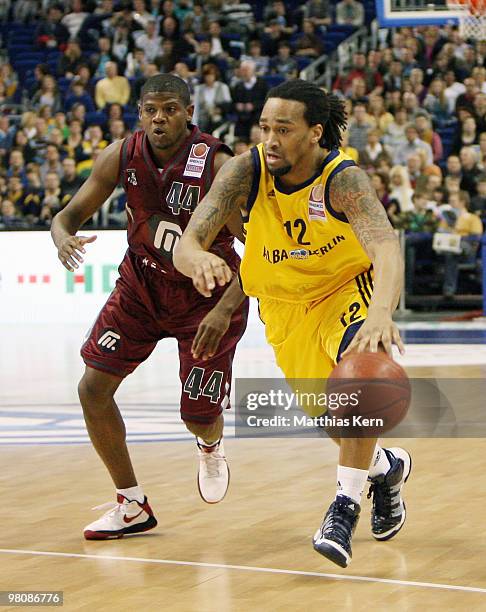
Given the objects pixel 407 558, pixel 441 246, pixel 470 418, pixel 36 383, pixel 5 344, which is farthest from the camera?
pixel 441 246

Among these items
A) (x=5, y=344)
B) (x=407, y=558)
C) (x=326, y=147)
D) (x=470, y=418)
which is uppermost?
(x=326, y=147)

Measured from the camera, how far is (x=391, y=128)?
16.0 meters

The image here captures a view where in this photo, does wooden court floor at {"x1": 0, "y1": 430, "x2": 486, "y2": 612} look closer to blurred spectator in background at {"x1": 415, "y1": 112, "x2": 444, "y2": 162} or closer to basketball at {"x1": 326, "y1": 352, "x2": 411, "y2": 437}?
basketball at {"x1": 326, "y1": 352, "x2": 411, "y2": 437}

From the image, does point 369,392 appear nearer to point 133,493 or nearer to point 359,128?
point 133,493

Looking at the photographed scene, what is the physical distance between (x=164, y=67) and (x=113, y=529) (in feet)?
47.2

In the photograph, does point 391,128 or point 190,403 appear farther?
point 391,128

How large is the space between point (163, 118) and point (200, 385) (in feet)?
3.73

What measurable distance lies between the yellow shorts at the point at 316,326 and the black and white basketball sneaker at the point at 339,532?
0.55 m

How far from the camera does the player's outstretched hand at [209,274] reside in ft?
12.9

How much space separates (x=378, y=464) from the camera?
4883 millimetres

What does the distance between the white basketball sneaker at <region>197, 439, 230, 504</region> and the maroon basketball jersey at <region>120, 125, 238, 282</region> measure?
85cm

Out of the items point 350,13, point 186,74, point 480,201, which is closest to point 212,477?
point 480,201

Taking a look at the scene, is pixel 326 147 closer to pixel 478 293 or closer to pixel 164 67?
pixel 478 293

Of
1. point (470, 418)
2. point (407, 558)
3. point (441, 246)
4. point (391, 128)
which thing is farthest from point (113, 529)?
point (391, 128)
